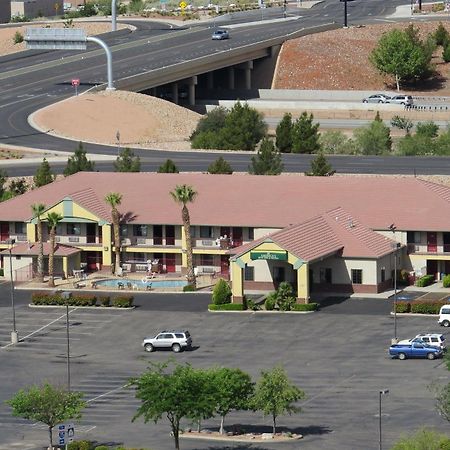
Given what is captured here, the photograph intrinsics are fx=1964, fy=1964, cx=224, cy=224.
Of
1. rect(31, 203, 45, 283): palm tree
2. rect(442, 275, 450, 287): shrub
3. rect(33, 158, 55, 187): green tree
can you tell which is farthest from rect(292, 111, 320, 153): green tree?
rect(442, 275, 450, 287): shrub

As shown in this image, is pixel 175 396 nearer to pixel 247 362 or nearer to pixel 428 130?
pixel 247 362

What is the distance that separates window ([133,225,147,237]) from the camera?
132500mm

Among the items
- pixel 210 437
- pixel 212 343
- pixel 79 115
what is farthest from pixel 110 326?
pixel 79 115

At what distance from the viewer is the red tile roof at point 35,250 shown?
5143 inches

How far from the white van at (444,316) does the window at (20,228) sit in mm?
35033

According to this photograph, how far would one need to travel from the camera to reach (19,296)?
125 metres

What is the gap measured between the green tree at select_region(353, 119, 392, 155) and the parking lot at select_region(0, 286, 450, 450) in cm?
5640

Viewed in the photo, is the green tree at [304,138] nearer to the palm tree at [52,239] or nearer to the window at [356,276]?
the palm tree at [52,239]

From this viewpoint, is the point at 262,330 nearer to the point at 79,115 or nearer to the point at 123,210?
the point at 123,210

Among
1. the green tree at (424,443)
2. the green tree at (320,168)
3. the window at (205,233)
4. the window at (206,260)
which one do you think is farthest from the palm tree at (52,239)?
the green tree at (424,443)

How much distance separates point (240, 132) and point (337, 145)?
9.21 metres

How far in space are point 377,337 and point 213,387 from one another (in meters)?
24.9

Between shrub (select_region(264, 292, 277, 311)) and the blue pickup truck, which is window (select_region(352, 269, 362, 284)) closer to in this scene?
shrub (select_region(264, 292, 277, 311))

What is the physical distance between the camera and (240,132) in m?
176
